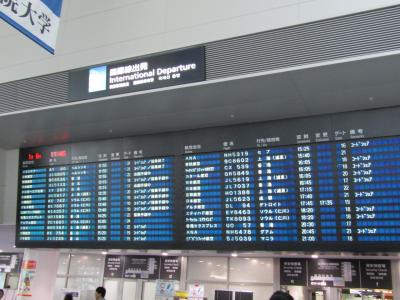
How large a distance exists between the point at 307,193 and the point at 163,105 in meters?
1.74

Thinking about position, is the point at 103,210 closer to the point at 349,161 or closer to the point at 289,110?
the point at 289,110

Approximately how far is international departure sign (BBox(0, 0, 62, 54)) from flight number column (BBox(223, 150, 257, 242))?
2.23 m

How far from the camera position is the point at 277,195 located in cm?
496

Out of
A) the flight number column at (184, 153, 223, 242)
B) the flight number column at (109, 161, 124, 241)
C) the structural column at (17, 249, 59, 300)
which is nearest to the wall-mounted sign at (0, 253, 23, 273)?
the structural column at (17, 249, 59, 300)

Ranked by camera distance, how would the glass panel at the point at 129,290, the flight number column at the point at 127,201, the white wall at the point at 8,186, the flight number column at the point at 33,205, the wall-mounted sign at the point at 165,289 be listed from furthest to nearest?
the glass panel at the point at 129,290
the wall-mounted sign at the point at 165,289
the white wall at the point at 8,186
the flight number column at the point at 33,205
the flight number column at the point at 127,201

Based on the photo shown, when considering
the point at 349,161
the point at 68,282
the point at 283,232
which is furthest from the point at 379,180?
the point at 68,282

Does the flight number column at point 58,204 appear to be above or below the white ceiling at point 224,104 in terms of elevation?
below

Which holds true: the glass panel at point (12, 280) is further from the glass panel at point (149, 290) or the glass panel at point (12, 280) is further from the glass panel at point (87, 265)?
the glass panel at point (149, 290)

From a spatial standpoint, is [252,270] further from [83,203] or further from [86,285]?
[83,203]

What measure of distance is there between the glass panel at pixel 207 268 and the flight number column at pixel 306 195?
411 cm

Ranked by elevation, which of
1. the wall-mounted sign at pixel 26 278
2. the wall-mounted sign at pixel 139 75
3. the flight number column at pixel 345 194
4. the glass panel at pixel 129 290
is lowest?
the glass panel at pixel 129 290

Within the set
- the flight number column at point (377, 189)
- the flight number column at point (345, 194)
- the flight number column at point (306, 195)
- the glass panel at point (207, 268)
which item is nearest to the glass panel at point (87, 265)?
the glass panel at point (207, 268)

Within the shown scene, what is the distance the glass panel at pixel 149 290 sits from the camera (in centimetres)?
902

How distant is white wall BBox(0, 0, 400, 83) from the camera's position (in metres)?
4.20
